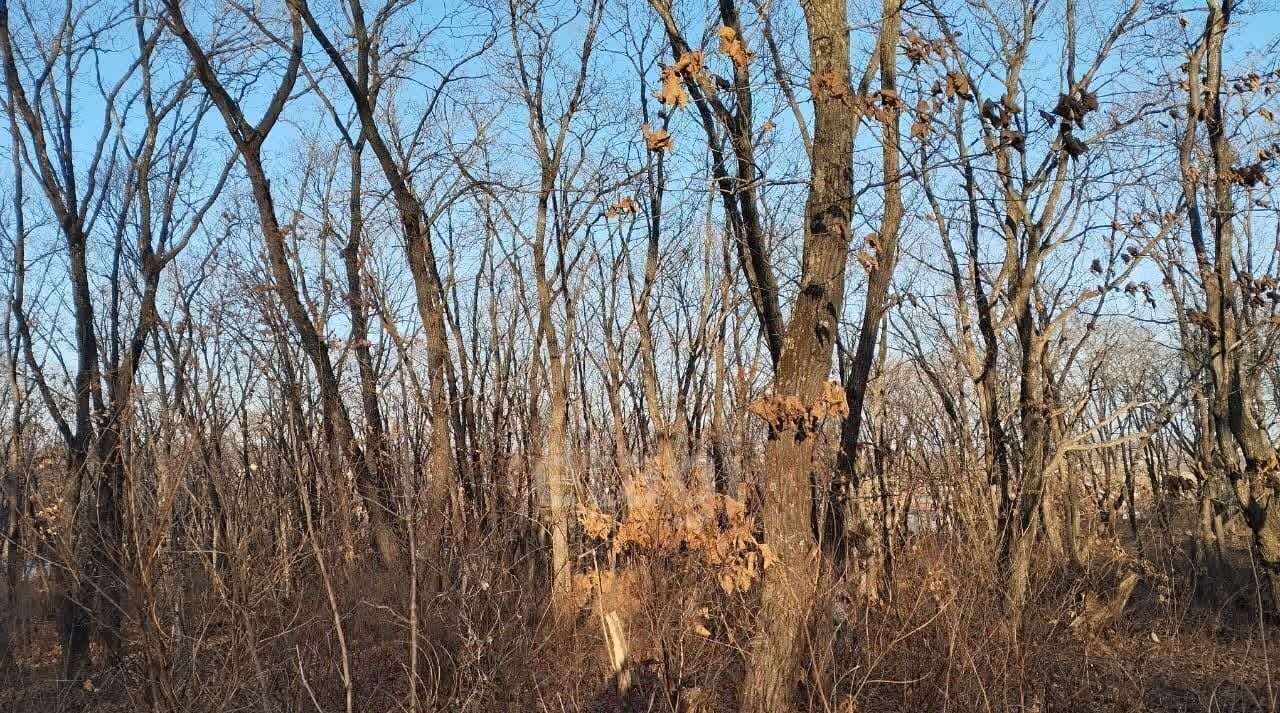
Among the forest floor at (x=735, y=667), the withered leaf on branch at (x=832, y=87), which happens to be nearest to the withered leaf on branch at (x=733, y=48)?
the withered leaf on branch at (x=832, y=87)

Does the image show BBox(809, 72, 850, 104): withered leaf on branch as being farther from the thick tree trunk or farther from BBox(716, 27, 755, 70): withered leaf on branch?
BBox(716, 27, 755, 70): withered leaf on branch

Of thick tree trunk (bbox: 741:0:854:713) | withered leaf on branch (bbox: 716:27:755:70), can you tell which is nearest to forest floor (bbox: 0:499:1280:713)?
thick tree trunk (bbox: 741:0:854:713)

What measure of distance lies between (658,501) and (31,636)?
8621 millimetres

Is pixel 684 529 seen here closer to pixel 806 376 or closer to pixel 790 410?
pixel 806 376

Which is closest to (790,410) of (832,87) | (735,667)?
(832,87)

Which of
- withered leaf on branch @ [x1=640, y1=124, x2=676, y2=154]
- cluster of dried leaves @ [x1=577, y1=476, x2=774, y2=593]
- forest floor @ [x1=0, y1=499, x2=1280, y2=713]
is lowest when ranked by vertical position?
forest floor @ [x1=0, y1=499, x2=1280, y2=713]

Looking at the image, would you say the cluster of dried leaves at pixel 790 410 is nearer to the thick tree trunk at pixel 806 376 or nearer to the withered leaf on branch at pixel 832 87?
the thick tree trunk at pixel 806 376

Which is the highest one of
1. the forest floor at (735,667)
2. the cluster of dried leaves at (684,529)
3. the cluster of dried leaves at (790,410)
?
the cluster of dried leaves at (790,410)

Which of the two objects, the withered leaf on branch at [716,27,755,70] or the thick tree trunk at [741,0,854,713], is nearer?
the withered leaf on branch at [716,27,755,70]

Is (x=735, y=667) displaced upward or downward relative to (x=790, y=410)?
downward

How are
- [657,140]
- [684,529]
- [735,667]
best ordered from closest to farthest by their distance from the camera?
[657,140] < [735,667] < [684,529]

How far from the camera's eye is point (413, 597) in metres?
5.38

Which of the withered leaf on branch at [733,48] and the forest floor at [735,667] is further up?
the withered leaf on branch at [733,48]

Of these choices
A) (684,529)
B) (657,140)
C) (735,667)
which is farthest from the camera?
(684,529)
